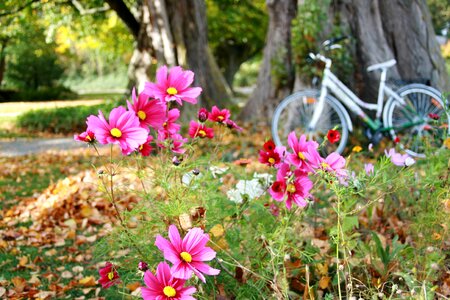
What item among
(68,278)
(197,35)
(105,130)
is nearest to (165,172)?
(105,130)

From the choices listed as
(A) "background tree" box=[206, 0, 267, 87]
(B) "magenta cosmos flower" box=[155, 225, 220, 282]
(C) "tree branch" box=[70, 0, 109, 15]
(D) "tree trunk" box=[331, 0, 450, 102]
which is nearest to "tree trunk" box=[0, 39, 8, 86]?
(C) "tree branch" box=[70, 0, 109, 15]

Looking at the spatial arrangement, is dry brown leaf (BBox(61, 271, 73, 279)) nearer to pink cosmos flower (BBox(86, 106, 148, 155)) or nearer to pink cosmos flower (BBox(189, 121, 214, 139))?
pink cosmos flower (BBox(189, 121, 214, 139))

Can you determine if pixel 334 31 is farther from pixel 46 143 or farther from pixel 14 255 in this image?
pixel 46 143

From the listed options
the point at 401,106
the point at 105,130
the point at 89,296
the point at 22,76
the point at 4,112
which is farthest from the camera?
the point at 22,76

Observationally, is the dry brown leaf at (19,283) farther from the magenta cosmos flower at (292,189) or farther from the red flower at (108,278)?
the magenta cosmos flower at (292,189)

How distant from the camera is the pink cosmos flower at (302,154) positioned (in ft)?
5.83

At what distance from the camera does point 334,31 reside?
6.93 m

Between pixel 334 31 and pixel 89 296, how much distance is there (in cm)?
495

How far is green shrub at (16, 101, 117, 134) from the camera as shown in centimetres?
1209

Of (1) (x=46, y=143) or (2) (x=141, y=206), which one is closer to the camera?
(2) (x=141, y=206)

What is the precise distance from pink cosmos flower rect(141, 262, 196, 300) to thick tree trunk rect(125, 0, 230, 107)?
796 cm

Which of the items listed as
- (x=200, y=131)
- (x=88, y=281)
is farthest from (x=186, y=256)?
(x=88, y=281)

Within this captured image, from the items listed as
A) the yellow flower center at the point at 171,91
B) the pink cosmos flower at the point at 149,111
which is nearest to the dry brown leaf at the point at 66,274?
the pink cosmos flower at the point at 149,111

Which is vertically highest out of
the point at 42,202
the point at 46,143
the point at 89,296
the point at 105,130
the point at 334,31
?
the point at 105,130
